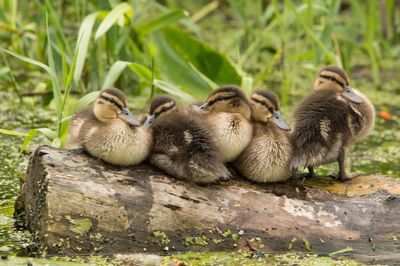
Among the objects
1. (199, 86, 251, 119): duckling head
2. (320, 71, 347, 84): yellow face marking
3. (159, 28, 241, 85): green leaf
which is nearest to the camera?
(199, 86, 251, 119): duckling head

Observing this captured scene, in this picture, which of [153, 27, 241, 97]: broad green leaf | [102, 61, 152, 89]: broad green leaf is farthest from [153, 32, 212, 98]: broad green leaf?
[102, 61, 152, 89]: broad green leaf

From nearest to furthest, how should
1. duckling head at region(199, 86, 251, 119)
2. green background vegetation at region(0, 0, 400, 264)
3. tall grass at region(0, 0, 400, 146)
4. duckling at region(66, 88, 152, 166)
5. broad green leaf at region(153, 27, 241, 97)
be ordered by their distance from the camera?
duckling at region(66, 88, 152, 166), duckling head at region(199, 86, 251, 119), green background vegetation at region(0, 0, 400, 264), tall grass at region(0, 0, 400, 146), broad green leaf at region(153, 27, 241, 97)

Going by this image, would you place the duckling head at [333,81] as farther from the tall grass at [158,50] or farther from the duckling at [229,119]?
the tall grass at [158,50]

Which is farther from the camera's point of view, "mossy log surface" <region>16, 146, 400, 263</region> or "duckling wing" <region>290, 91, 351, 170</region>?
"duckling wing" <region>290, 91, 351, 170</region>

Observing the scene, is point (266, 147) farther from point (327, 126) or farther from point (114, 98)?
point (114, 98)

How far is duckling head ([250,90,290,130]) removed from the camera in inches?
210

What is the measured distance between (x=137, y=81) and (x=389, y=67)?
131 inches

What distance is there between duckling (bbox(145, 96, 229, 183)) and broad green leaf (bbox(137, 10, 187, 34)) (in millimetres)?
2712

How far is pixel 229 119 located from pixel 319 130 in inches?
20.8

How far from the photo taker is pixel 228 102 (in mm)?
5305

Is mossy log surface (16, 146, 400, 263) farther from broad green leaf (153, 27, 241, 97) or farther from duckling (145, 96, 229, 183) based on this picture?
broad green leaf (153, 27, 241, 97)

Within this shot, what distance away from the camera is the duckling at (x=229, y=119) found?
5129 millimetres

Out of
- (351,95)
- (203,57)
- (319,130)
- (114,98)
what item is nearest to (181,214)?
(114,98)

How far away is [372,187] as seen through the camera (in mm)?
5367
